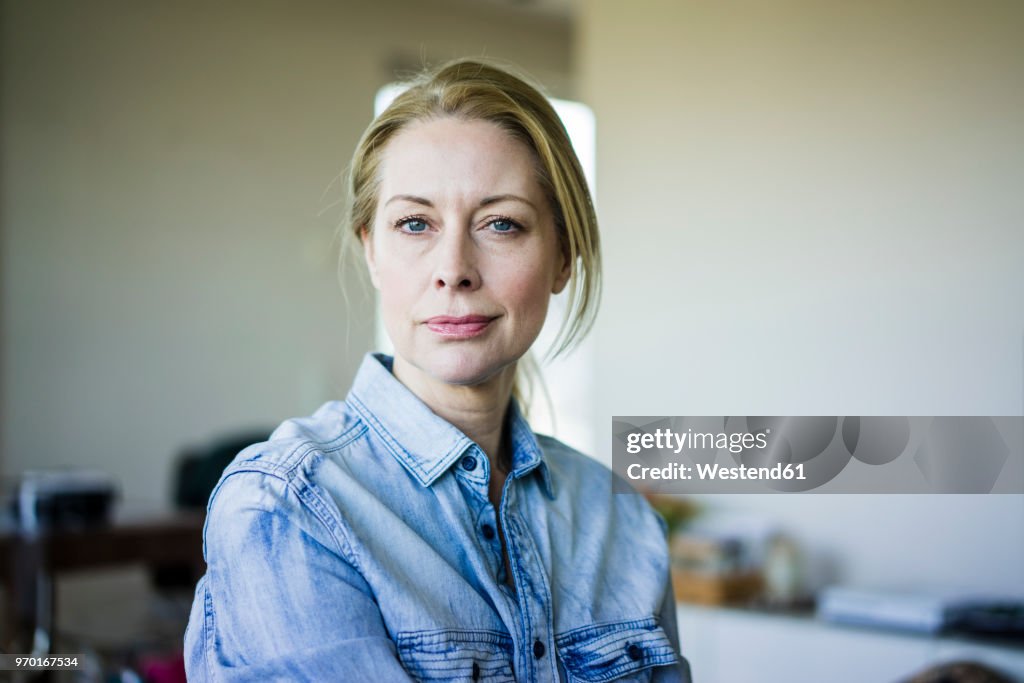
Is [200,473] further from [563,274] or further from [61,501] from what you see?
[563,274]

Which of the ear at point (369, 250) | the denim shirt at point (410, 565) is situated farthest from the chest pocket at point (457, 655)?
the ear at point (369, 250)

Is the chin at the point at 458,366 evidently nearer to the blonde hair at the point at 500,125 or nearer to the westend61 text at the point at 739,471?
the blonde hair at the point at 500,125

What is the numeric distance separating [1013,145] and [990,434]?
0.54 metres

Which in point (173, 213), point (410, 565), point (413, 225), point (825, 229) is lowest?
point (410, 565)

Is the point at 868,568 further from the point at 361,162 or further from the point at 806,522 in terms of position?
the point at 361,162

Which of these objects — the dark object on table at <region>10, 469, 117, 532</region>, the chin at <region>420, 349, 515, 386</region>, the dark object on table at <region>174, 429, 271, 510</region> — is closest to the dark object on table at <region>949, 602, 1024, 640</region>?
the chin at <region>420, 349, 515, 386</region>

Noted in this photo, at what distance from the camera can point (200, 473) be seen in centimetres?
362

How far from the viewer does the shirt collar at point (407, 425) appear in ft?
3.22

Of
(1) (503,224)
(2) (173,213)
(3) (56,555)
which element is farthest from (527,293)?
(2) (173,213)

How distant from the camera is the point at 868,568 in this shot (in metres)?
2.48

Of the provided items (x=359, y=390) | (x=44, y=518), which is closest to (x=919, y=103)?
(x=359, y=390)

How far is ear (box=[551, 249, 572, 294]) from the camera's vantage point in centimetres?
113

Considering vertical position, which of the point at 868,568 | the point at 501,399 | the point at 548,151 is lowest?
the point at 868,568

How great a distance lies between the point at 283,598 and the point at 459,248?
14.3 inches
